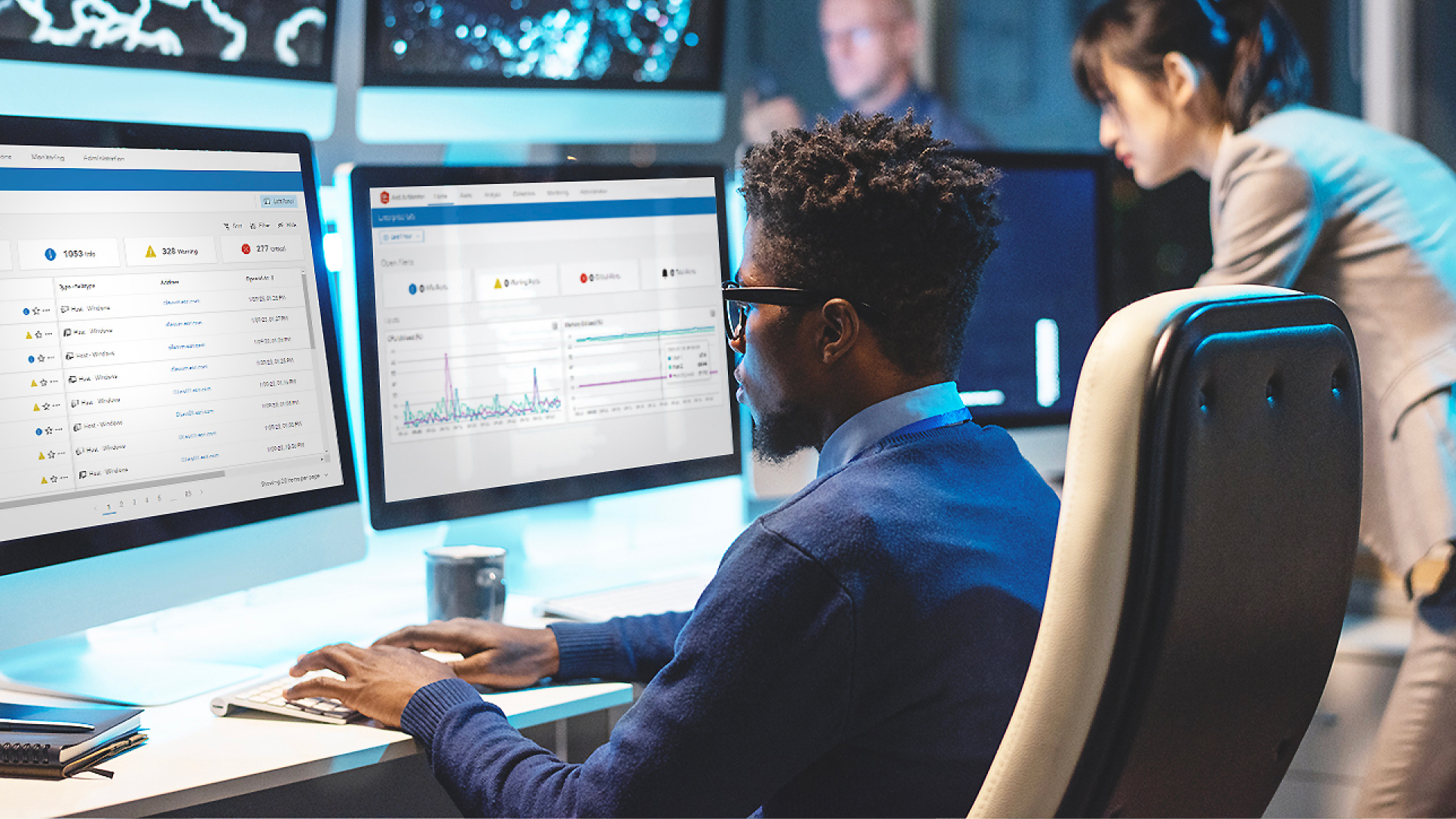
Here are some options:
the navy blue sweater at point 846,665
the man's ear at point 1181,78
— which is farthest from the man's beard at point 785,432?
the man's ear at point 1181,78

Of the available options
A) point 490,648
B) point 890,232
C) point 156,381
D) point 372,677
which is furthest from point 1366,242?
point 156,381

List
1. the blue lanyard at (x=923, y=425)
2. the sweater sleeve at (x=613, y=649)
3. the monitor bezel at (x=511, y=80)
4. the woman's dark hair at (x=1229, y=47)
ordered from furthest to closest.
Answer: the woman's dark hair at (x=1229, y=47)
the monitor bezel at (x=511, y=80)
the sweater sleeve at (x=613, y=649)
the blue lanyard at (x=923, y=425)

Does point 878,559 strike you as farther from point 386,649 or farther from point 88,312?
point 88,312

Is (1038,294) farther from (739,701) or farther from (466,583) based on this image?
(739,701)

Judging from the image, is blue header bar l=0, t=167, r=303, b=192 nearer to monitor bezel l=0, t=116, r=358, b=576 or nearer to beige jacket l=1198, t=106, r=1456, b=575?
monitor bezel l=0, t=116, r=358, b=576

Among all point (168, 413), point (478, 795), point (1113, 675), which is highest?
point (168, 413)

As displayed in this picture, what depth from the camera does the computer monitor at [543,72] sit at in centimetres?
159

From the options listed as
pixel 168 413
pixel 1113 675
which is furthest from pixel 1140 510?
pixel 168 413

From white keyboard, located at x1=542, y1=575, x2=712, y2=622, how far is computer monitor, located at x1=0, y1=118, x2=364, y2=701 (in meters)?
0.25

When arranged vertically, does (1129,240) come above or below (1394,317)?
above

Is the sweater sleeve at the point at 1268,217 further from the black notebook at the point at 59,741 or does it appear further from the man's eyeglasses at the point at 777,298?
the black notebook at the point at 59,741

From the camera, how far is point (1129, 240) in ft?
9.49

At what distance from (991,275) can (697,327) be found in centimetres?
52

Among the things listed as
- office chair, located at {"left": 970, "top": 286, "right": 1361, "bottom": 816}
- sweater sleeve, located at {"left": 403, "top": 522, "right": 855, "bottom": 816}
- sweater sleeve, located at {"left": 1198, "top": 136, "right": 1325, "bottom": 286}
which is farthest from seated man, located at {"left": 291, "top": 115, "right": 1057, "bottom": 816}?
sweater sleeve, located at {"left": 1198, "top": 136, "right": 1325, "bottom": 286}
